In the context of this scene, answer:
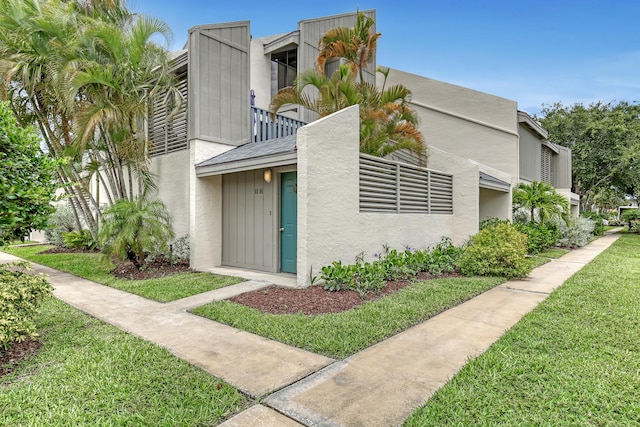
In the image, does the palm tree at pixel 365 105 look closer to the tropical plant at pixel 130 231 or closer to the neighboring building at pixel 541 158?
the tropical plant at pixel 130 231

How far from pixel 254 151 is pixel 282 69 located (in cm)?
800

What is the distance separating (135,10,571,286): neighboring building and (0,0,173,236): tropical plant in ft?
3.19

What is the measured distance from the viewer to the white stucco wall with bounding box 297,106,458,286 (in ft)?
21.6

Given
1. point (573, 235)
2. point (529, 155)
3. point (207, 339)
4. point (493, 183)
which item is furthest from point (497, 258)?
point (529, 155)

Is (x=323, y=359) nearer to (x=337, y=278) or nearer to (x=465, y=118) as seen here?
(x=337, y=278)

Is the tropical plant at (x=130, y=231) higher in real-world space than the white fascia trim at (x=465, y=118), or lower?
lower

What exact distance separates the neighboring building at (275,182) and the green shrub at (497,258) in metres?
1.50

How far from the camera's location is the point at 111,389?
305 cm

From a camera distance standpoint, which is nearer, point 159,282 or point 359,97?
point 159,282

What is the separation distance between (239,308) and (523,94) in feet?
75.3

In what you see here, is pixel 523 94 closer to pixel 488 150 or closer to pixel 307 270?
pixel 488 150

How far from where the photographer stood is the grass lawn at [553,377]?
2721 mm

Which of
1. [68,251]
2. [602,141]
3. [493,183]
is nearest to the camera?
[493,183]

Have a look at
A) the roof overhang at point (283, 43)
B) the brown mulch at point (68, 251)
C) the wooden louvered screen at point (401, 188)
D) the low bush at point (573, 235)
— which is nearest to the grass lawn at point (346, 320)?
the wooden louvered screen at point (401, 188)
